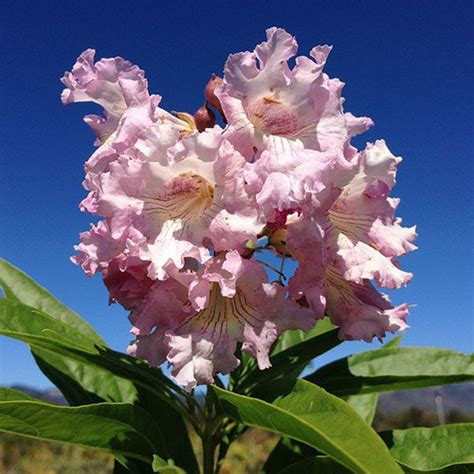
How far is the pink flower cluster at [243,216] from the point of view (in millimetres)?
1477

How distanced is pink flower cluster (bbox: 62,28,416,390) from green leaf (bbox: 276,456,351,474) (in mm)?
359

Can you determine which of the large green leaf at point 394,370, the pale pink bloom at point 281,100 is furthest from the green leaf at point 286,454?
the pale pink bloom at point 281,100

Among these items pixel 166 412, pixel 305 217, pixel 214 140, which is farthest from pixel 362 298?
pixel 166 412

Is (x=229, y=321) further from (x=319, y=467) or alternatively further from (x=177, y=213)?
(x=319, y=467)

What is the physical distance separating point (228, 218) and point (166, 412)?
87 cm

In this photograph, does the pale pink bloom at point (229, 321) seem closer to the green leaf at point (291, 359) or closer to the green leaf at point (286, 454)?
the green leaf at point (291, 359)

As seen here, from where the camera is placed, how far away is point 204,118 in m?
1.68

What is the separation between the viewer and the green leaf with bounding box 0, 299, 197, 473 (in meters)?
1.71

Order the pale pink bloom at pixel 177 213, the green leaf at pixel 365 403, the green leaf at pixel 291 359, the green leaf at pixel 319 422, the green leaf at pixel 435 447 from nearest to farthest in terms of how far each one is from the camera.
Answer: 1. the green leaf at pixel 319 422
2. the pale pink bloom at pixel 177 213
3. the green leaf at pixel 435 447
4. the green leaf at pixel 291 359
5. the green leaf at pixel 365 403

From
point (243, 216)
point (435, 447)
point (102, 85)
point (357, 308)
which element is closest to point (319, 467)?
point (435, 447)

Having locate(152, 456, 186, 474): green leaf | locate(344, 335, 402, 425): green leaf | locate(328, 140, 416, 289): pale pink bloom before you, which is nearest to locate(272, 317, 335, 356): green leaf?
locate(344, 335, 402, 425): green leaf

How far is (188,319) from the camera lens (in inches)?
61.1

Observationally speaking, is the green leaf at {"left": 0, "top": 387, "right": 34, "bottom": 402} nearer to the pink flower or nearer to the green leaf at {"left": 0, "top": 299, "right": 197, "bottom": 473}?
the green leaf at {"left": 0, "top": 299, "right": 197, "bottom": 473}

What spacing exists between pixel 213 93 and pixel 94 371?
1.05 meters
